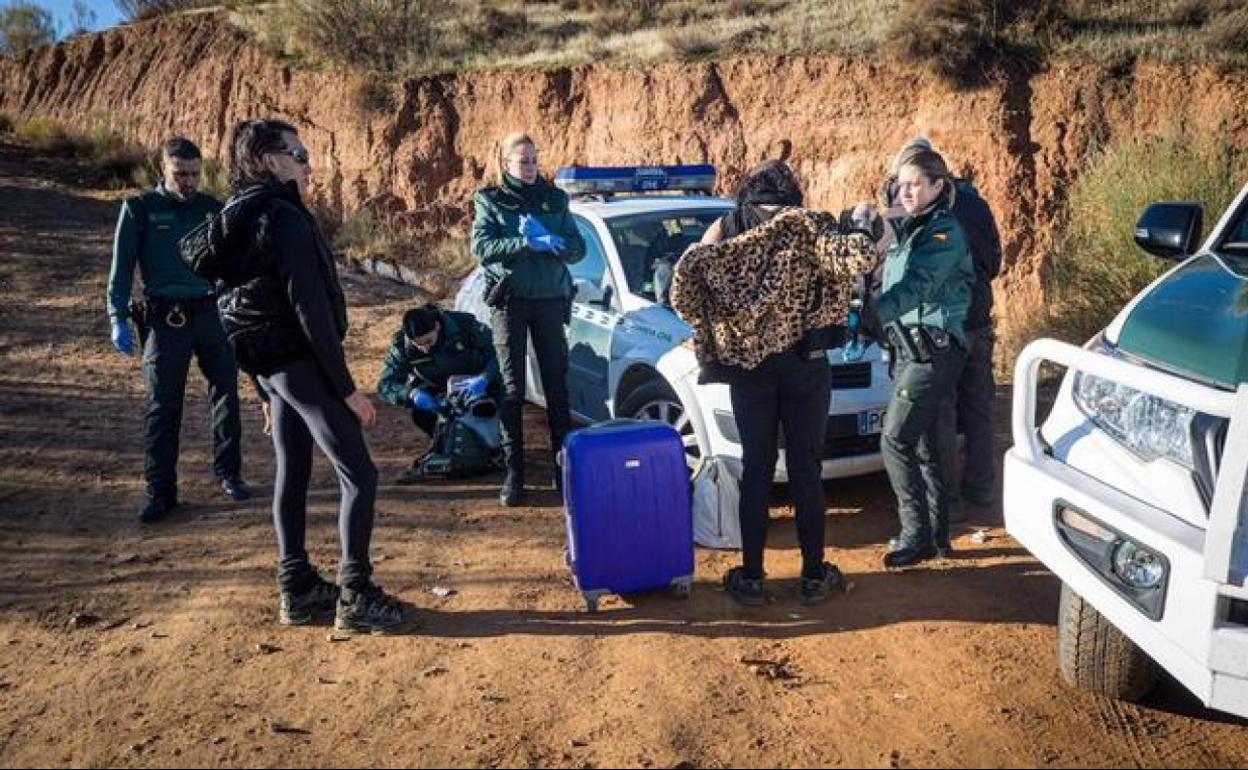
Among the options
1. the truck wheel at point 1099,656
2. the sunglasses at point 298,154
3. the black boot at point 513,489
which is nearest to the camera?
the truck wheel at point 1099,656

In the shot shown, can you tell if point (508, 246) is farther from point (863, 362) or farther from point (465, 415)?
point (863, 362)

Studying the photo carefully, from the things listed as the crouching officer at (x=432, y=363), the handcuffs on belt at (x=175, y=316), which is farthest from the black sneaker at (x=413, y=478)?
the handcuffs on belt at (x=175, y=316)

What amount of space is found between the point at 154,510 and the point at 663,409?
2.86 meters

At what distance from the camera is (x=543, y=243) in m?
5.32

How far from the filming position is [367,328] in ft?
36.0

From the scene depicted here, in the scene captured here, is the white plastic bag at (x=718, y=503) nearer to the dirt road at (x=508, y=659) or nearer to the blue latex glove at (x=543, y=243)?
the dirt road at (x=508, y=659)

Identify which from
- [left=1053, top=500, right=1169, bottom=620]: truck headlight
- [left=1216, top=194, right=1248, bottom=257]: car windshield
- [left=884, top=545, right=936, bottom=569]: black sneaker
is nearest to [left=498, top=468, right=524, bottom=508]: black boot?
[left=884, top=545, right=936, bottom=569]: black sneaker

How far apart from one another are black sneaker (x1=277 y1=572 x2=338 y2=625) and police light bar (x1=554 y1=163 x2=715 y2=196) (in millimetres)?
3328

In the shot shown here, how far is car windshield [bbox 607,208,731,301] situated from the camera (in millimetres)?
6066

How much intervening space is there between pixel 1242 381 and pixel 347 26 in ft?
68.3

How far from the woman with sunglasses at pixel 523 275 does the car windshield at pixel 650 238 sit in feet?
1.91

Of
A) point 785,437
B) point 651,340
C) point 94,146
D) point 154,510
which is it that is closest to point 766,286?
point 785,437

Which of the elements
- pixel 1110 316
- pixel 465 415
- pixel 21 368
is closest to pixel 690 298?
pixel 465 415

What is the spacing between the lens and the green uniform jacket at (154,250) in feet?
17.7
